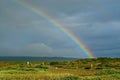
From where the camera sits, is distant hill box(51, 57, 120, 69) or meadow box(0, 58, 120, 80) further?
distant hill box(51, 57, 120, 69)

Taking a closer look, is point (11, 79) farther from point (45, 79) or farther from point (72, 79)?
point (72, 79)

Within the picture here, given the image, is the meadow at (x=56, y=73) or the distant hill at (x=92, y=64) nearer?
the meadow at (x=56, y=73)

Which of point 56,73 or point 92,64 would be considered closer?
point 56,73

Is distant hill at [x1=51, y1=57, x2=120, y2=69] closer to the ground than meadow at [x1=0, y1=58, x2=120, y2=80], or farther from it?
farther from it

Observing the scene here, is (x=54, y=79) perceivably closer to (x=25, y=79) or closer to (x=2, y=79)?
(x=25, y=79)

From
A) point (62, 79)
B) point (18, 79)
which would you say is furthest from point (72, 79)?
point (18, 79)

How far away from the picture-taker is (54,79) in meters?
26.8

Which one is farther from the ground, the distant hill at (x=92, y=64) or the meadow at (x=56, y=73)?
the distant hill at (x=92, y=64)

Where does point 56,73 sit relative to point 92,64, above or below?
below

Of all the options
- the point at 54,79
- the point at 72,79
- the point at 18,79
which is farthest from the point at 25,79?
the point at 72,79

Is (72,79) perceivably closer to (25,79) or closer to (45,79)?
(45,79)

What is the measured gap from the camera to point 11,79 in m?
26.8

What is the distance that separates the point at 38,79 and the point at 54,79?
1472 mm

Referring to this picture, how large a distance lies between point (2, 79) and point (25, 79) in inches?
81.6
